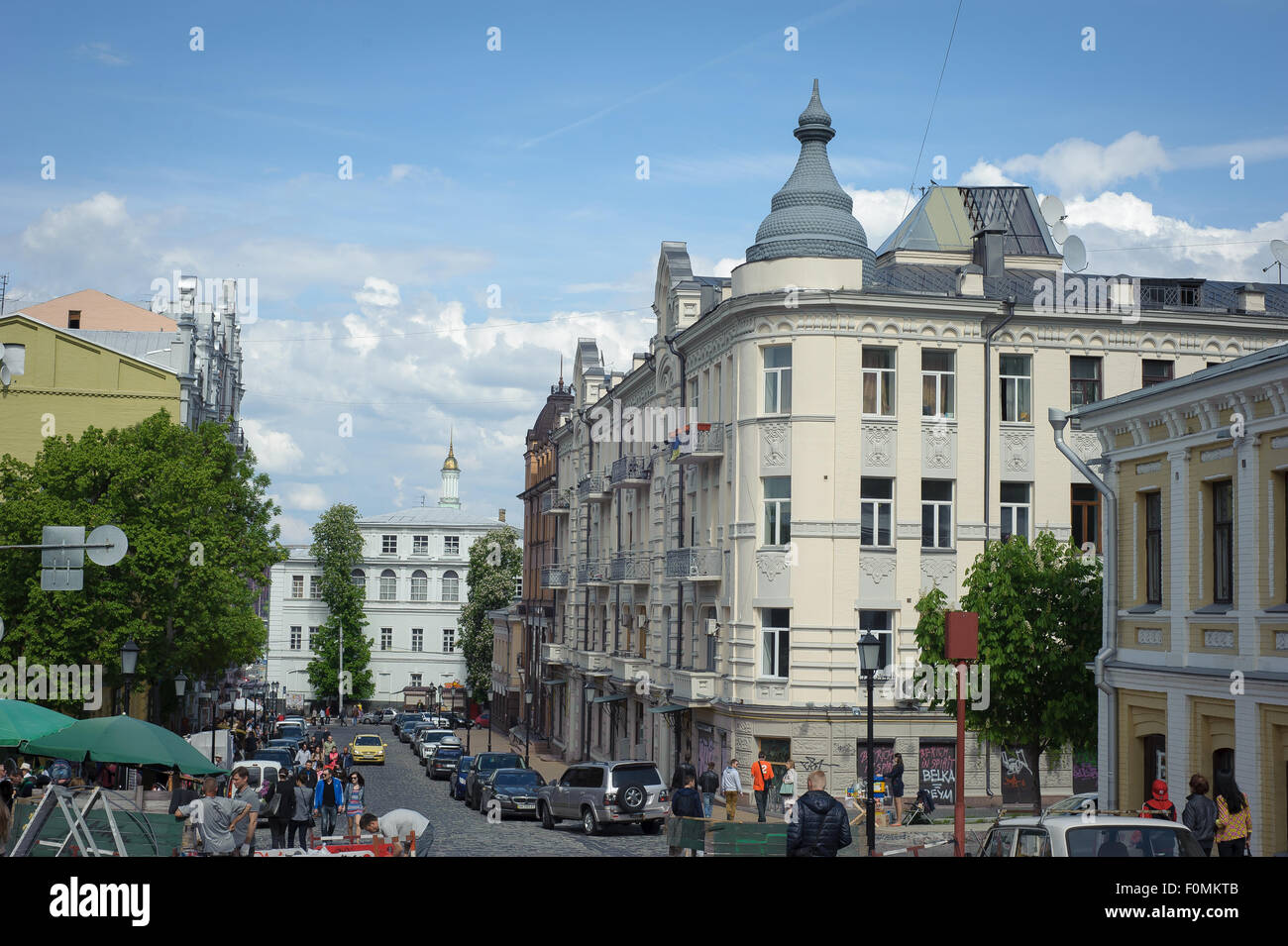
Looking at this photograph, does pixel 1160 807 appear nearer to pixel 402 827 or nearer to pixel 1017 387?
pixel 402 827

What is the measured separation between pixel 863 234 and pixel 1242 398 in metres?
19.4

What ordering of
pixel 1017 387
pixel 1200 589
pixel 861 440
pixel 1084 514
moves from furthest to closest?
pixel 1084 514 → pixel 1017 387 → pixel 861 440 → pixel 1200 589

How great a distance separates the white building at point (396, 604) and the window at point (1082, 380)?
80718mm

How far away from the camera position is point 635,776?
1184 inches

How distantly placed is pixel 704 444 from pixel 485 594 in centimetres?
5267

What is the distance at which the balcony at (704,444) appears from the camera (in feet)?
130

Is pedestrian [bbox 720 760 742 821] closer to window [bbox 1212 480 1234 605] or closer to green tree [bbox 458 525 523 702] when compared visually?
window [bbox 1212 480 1234 605]

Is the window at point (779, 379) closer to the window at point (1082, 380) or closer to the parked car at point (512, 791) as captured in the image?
the window at point (1082, 380)

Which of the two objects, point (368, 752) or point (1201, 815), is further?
point (368, 752)

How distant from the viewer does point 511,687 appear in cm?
8038

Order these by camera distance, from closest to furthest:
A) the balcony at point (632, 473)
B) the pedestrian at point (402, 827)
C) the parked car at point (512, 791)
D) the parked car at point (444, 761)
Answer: the pedestrian at point (402, 827)
the parked car at point (512, 791)
the balcony at point (632, 473)
the parked car at point (444, 761)

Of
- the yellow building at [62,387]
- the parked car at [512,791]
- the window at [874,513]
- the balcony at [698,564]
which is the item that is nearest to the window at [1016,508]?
the window at [874,513]

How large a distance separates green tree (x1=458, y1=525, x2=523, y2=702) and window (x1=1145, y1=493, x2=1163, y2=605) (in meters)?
68.3

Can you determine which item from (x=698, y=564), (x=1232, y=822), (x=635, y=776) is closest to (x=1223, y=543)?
(x=1232, y=822)
